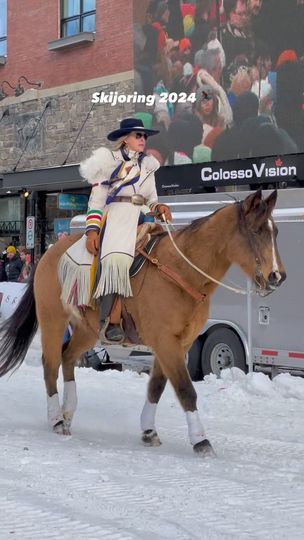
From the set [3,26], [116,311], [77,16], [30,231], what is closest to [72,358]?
[116,311]

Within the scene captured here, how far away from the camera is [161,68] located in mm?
18375

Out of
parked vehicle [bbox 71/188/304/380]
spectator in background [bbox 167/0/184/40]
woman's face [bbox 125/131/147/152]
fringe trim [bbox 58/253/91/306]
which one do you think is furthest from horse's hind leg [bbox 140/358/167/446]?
spectator in background [bbox 167/0/184/40]

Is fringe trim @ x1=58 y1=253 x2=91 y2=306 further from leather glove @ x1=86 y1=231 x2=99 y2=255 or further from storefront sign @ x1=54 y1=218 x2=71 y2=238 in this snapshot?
storefront sign @ x1=54 y1=218 x2=71 y2=238

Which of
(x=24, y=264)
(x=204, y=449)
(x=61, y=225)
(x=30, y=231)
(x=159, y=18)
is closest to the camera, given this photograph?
(x=204, y=449)

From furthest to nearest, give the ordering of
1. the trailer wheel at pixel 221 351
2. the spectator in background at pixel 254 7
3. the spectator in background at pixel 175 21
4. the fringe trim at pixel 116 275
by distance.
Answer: the spectator in background at pixel 175 21, the spectator in background at pixel 254 7, the trailer wheel at pixel 221 351, the fringe trim at pixel 116 275

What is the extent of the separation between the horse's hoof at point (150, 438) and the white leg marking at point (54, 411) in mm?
823

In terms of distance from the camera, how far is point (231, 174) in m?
16.9

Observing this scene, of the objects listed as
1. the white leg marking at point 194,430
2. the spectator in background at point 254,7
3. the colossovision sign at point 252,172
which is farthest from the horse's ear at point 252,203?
the spectator in background at point 254,7

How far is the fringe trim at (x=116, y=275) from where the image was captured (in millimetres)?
6141

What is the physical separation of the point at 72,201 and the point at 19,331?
555 inches

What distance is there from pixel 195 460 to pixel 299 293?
530 centimetres

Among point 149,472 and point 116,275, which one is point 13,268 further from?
point 149,472

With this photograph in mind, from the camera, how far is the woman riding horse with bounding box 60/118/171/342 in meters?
6.25

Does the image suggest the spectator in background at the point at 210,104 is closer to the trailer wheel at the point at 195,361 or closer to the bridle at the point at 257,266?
the trailer wheel at the point at 195,361
